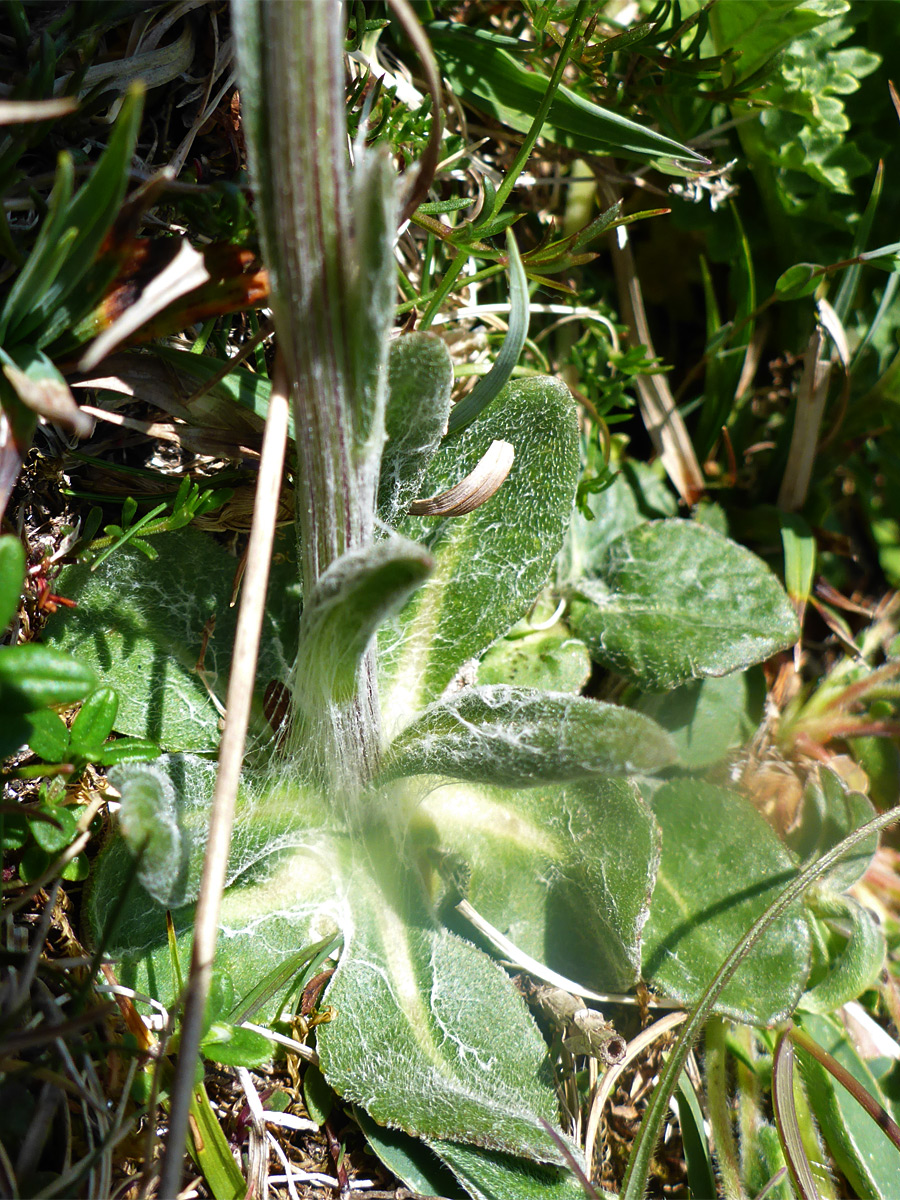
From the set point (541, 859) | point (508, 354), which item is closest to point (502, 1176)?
point (541, 859)

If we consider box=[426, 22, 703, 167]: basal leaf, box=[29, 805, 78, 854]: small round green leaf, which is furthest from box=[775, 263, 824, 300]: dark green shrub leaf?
box=[29, 805, 78, 854]: small round green leaf

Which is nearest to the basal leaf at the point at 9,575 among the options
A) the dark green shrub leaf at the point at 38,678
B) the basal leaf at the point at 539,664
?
the dark green shrub leaf at the point at 38,678

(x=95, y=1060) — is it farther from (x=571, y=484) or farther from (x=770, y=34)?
(x=770, y=34)

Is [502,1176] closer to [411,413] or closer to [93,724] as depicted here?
[93,724]

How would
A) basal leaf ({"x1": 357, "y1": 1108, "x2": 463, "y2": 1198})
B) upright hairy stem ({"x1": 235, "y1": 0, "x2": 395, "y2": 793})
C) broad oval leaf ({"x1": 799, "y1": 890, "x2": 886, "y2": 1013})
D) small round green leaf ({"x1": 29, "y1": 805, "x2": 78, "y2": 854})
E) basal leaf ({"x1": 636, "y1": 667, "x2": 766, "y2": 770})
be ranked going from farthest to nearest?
1. basal leaf ({"x1": 636, "y1": 667, "x2": 766, "y2": 770})
2. broad oval leaf ({"x1": 799, "y1": 890, "x2": 886, "y2": 1013})
3. basal leaf ({"x1": 357, "y1": 1108, "x2": 463, "y2": 1198})
4. small round green leaf ({"x1": 29, "y1": 805, "x2": 78, "y2": 854})
5. upright hairy stem ({"x1": 235, "y1": 0, "x2": 395, "y2": 793})

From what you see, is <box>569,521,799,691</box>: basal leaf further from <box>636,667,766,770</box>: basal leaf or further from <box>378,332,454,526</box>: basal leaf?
<box>378,332,454,526</box>: basal leaf
